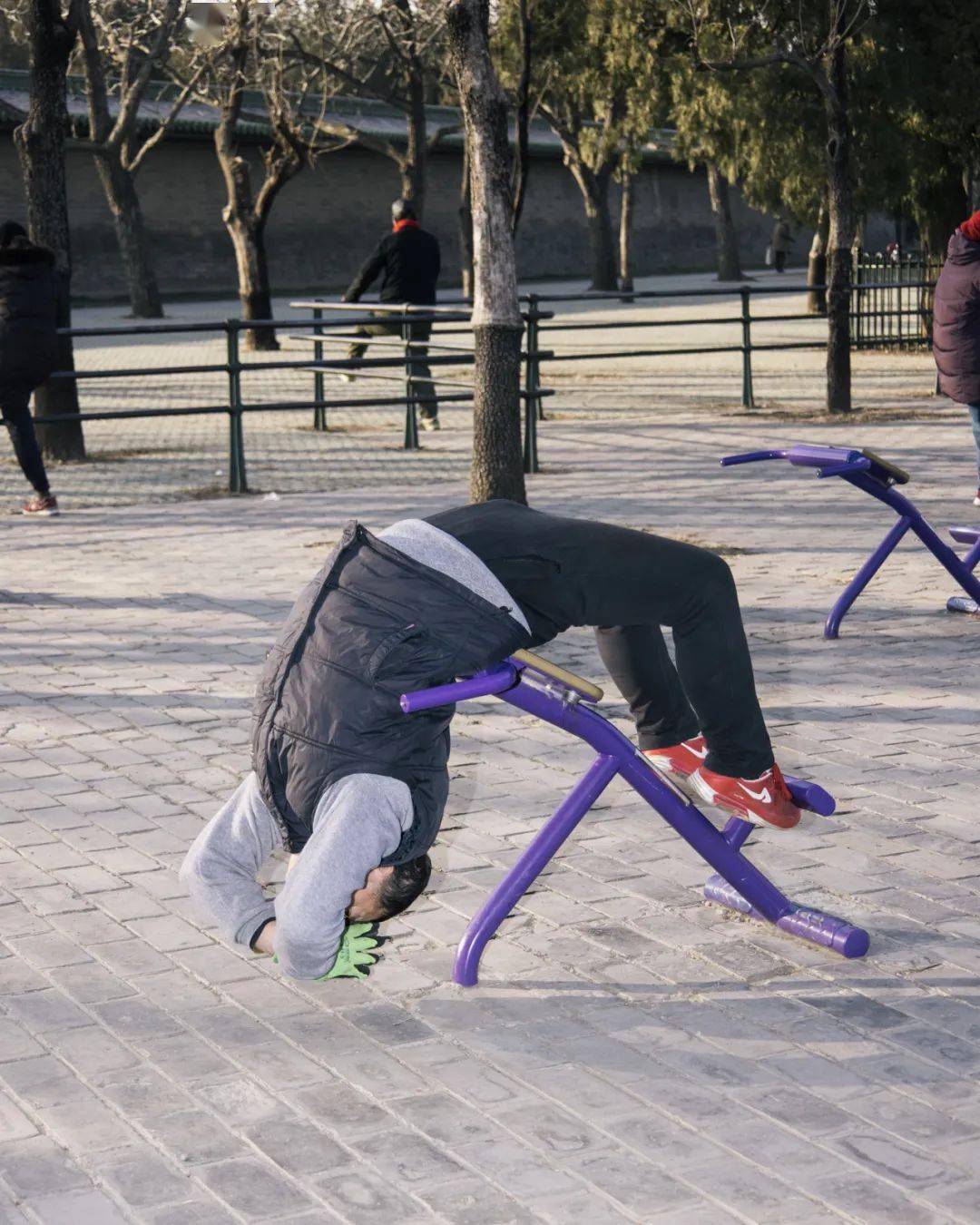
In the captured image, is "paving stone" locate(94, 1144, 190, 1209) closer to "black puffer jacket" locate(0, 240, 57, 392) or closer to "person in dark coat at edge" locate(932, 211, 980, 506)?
"person in dark coat at edge" locate(932, 211, 980, 506)

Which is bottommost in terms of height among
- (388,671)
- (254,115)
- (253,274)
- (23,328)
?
(388,671)

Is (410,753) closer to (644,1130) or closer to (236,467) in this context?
(644,1130)

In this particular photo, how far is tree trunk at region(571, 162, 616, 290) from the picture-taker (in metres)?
41.3

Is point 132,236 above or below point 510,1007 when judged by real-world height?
above

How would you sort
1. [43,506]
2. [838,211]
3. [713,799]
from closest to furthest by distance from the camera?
[713,799], [43,506], [838,211]

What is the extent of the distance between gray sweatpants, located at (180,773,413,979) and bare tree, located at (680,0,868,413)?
42.6 ft

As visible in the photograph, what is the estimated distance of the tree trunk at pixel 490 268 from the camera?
985 cm

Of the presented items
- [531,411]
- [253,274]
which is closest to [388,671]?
[531,411]

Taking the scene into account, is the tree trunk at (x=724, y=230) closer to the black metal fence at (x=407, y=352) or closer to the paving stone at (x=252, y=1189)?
the black metal fence at (x=407, y=352)

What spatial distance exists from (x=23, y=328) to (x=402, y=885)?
7600mm

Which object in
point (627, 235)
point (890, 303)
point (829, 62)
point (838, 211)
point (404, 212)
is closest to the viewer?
point (404, 212)

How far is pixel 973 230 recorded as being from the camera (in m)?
9.51

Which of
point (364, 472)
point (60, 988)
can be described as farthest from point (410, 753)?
point (364, 472)

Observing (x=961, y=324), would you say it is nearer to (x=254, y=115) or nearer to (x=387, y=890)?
(x=387, y=890)
